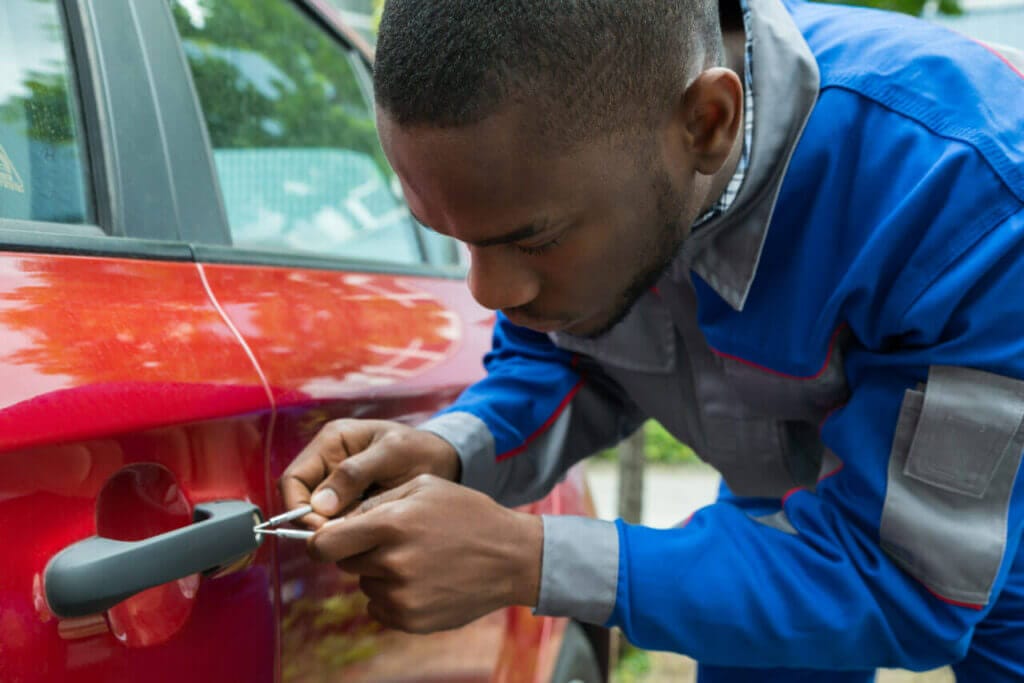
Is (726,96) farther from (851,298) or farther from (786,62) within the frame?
(851,298)

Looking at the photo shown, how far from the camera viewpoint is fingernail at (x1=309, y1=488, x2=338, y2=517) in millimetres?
1034

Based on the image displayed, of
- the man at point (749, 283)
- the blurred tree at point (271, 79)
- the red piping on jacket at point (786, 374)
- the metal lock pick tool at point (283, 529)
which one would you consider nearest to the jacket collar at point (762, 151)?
the man at point (749, 283)

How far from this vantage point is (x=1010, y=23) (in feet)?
21.9

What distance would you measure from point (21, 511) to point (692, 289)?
945mm

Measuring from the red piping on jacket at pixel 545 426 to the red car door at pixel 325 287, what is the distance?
14cm

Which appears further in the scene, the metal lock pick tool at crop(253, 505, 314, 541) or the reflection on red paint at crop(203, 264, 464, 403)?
the reflection on red paint at crop(203, 264, 464, 403)

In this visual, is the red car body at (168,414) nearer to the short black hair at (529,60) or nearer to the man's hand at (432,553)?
the man's hand at (432,553)

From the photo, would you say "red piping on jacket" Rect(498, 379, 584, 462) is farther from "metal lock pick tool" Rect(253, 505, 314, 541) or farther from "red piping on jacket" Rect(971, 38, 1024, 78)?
"red piping on jacket" Rect(971, 38, 1024, 78)

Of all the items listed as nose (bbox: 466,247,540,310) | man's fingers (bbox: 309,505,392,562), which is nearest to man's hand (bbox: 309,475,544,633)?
man's fingers (bbox: 309,505,392,562)

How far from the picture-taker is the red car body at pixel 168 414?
2.44 ft

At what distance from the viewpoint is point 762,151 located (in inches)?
46.8

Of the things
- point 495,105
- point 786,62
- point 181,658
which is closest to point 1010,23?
point 786,62

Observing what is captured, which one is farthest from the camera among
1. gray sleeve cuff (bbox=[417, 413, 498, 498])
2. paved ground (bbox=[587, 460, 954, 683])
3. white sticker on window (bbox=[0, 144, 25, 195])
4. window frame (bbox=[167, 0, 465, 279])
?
paved ground (bbox=[587, 460, 954, 683])

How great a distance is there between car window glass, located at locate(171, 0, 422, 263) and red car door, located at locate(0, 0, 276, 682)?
0.75 feet
